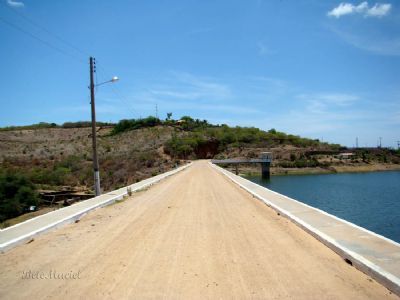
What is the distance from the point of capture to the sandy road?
19.8 feet

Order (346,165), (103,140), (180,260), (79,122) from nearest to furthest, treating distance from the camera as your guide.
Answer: (180,260) < (346,165) < (103,140) < (79,122)

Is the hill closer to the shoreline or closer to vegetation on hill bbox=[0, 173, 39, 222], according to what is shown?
the shoreline

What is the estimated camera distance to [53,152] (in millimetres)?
90000

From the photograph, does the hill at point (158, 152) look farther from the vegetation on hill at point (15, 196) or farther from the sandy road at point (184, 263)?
the sandy road at point (184, 263)

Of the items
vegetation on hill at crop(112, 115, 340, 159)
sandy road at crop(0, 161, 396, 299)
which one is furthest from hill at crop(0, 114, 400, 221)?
sandy road at crop(0, 161, 396, 299)

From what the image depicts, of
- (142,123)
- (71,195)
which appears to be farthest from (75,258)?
(142,123)

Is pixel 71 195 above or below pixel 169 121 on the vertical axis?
below

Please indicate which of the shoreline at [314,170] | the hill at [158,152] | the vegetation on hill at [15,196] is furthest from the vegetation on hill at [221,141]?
the vegetation on hill at [15,196]

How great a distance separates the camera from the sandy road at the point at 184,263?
602cm

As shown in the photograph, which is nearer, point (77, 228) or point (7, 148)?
point (77, 228)

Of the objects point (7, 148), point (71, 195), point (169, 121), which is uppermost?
point (169, 121)

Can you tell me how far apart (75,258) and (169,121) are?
122871mm

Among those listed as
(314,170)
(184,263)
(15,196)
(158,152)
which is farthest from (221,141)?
(184,263)

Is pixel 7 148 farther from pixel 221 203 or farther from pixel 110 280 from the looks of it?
pixel 110 280
